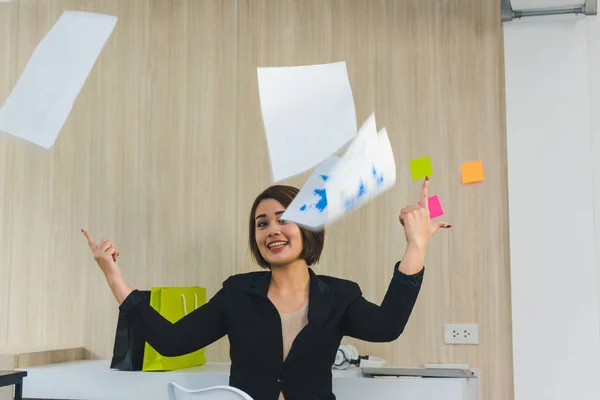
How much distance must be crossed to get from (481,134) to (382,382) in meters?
1.01

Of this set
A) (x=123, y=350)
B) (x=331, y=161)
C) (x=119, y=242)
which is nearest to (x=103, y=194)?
(x=119, y=242)

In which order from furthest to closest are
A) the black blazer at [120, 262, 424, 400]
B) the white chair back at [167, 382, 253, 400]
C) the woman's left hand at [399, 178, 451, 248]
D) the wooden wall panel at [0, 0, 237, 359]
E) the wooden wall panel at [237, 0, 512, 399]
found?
the wooden wall panel at [0, 0, 237, 359], the wooden wall panel at [237, 0, 512, 399], the black blazer at [120, 262, 424, 400], the woman's left hand at [399, 178, 451, 248], the white chair back at [167, 382, 253, 400]

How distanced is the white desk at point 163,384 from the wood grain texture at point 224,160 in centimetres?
33

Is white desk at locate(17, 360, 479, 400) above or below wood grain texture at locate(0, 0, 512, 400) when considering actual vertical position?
below

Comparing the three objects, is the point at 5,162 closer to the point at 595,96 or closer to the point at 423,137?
the point at 423,137

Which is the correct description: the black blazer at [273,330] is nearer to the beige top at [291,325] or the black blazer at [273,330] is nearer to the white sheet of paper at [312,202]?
the beige top at [291,325]

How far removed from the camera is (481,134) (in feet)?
9.02

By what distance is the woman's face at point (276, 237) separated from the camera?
7.01 ft

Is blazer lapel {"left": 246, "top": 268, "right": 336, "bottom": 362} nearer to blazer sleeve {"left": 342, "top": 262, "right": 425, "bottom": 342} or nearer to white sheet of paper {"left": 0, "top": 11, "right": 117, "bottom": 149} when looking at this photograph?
blazer sleeve {"left": 342, "top": 262, "right": 425, "bottom": 342}

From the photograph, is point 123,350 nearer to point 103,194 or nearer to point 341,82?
point 103,194

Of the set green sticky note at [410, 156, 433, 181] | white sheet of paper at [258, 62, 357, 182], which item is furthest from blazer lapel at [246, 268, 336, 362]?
green sticky note at [410, 156, 433, 181]

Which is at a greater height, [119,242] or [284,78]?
[284,78]

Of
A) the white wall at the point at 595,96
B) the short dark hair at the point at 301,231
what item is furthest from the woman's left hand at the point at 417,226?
the white wall at the point at 595,96

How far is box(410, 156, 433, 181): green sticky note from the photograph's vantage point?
277 centimetres
